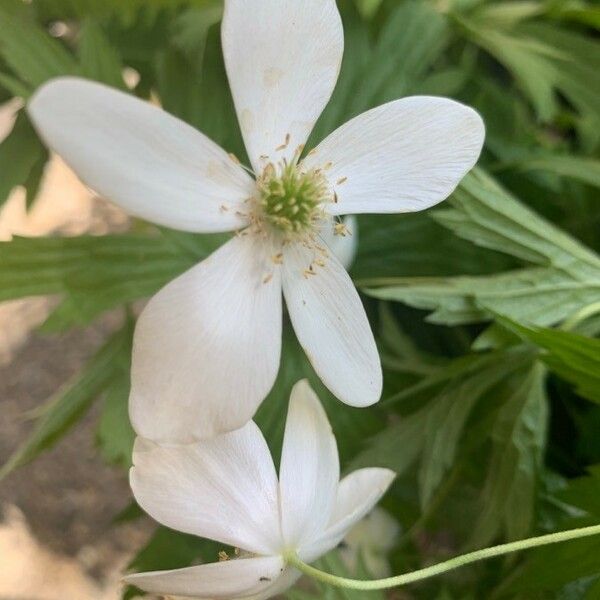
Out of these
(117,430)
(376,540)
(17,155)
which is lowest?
(376,540)

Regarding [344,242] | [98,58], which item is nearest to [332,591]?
[344,242]

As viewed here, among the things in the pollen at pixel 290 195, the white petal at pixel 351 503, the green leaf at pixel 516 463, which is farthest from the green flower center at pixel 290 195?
the green leaf at pixel 516 463

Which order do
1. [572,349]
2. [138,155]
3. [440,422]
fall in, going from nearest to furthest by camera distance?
[138,155], [572,349], [440,422]

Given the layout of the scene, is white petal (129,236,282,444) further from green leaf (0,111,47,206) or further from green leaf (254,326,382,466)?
green leaf (0,111,47,206)

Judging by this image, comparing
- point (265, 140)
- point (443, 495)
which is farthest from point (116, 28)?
point (443, 495)

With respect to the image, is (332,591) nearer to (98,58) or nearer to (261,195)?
(261,195)

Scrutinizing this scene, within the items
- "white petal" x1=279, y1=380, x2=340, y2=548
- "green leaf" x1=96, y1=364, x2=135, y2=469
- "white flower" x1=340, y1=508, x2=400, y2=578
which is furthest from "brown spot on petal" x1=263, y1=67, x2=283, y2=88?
"white flower" x1=340, y1=508, x2=400, y2=578
